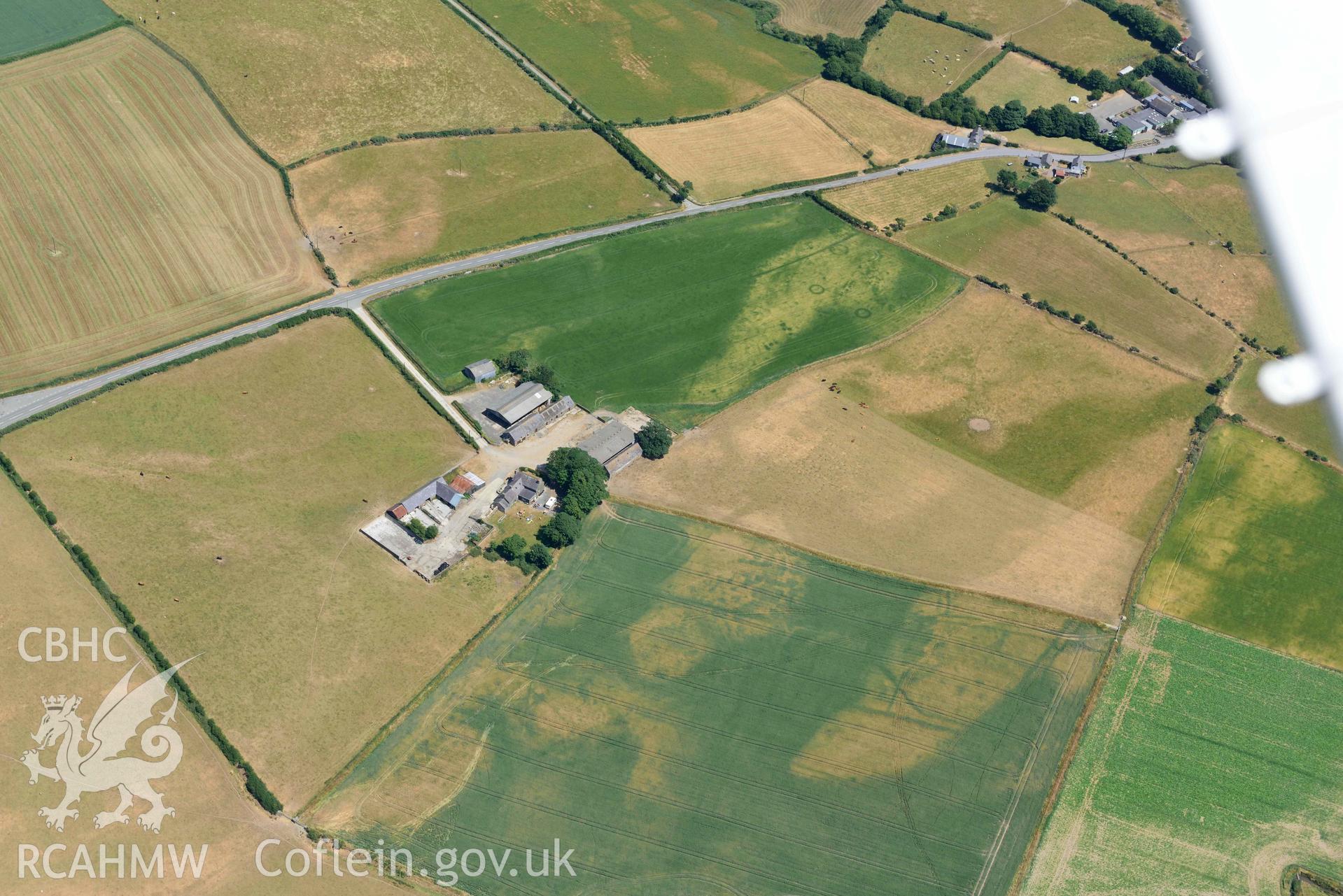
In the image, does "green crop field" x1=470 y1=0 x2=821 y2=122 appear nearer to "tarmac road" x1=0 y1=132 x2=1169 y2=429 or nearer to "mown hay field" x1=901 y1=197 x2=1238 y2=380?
"tarmac road" x1=0 y1=132 x2=1169 y2=429

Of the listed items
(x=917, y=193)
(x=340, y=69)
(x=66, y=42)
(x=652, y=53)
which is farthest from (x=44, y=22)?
(x=917, y=193)

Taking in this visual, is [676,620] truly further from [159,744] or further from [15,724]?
[15,724]

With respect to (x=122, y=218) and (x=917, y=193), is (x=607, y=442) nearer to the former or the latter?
(x=917, y=193)

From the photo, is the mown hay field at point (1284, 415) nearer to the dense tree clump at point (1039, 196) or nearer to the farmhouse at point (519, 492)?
the dense tree clump at point (1039, 196)

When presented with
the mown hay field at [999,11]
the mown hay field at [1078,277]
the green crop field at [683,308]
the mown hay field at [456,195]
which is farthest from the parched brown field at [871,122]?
the mown hay field at [456,195]

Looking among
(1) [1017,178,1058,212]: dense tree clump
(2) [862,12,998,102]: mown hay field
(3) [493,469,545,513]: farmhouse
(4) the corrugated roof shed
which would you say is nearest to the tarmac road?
(1) [1017,178,1058,212]: dense tree clump
